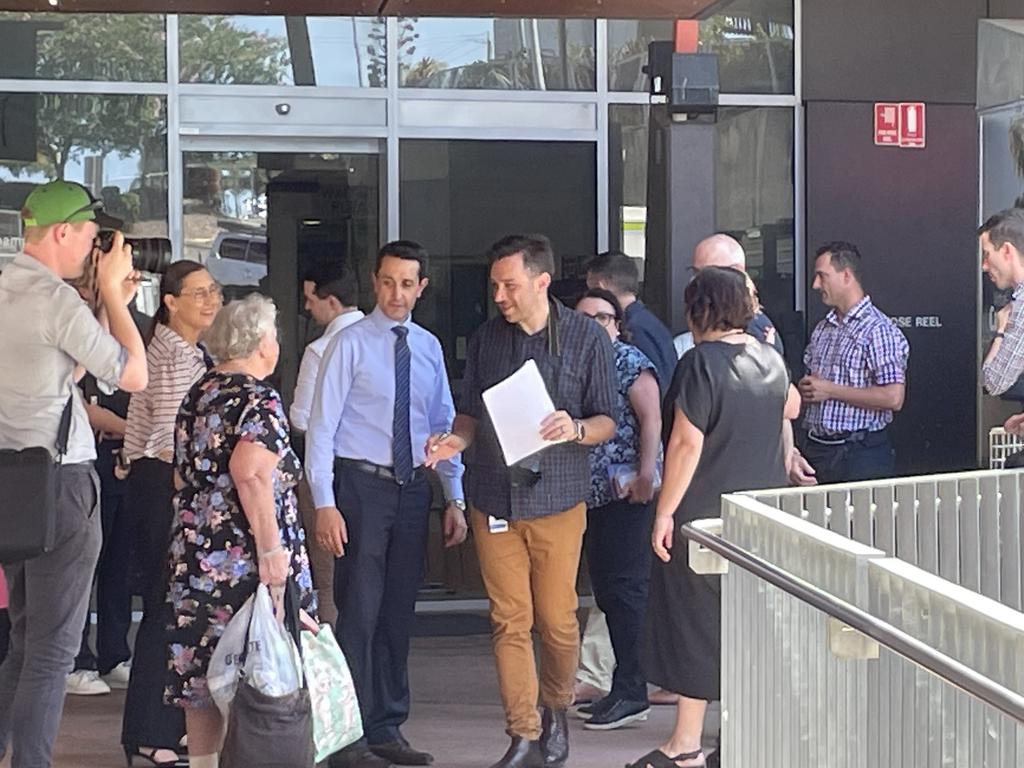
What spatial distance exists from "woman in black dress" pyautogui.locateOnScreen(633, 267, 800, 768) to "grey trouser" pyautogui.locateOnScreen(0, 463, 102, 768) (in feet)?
6.53

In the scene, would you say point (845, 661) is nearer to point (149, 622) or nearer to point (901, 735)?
point (901, 735)

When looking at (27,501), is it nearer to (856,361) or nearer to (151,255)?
(151,255)

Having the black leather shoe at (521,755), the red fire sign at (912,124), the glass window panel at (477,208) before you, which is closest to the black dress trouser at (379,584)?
the black leather shoe at (521,755)

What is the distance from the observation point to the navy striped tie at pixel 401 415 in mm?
6668

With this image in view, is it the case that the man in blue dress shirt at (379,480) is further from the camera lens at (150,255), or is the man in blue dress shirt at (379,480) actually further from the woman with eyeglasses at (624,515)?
the camera lens at (150,255)

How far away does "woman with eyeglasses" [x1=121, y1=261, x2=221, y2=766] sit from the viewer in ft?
21.5

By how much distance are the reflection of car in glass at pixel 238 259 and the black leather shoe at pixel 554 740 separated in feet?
14.3

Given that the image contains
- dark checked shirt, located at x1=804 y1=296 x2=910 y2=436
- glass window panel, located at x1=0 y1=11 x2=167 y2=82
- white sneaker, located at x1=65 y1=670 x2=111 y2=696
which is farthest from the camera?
glass window panel, located at x1=0 y1=11 x2=167 y2=82

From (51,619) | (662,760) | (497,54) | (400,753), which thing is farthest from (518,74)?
(51,619)

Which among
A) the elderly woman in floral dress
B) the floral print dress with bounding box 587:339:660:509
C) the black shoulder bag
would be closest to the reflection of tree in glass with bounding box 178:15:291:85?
the floral print dress with bounding box 587:339:660:509

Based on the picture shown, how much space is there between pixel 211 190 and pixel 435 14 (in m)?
2.32

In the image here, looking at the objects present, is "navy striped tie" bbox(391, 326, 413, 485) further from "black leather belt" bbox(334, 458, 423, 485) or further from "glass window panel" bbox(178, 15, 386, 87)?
"glass window panel" bbox(178, 15, 386, 87)

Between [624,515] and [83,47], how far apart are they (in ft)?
14.8

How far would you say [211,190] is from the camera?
33.1ft
